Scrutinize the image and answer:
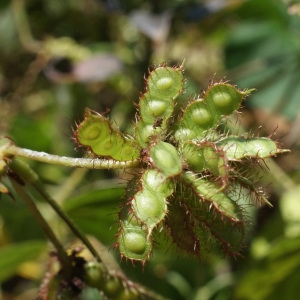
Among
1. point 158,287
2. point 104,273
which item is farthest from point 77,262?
point 158,287

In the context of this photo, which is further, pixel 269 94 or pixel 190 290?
pixel 269 94

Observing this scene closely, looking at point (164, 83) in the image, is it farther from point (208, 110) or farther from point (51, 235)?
point (51, 235)

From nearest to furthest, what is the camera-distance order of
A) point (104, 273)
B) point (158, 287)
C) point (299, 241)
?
point (104, 273) → point (299, 241) → point (158, 287)

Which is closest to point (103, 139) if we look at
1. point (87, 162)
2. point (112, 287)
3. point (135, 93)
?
point (87, 162)

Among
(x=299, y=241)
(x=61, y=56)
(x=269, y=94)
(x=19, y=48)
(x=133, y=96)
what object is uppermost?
(x=19, y=48)

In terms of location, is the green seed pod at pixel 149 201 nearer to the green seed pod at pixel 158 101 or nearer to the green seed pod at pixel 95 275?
the green seed pod at pixel 158 101

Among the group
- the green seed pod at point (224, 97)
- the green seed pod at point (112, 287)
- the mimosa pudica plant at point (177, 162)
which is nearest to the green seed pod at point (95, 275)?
Answer: the green seed pod at point (112, 287)

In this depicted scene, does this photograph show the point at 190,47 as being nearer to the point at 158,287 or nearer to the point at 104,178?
the point at 104,178
